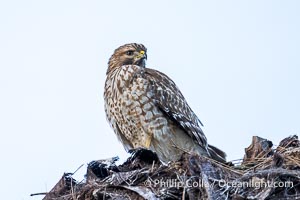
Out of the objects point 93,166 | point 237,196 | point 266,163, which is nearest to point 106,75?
point 93,166

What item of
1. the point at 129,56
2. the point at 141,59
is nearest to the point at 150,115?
the point at 141,59

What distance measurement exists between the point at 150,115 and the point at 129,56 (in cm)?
103

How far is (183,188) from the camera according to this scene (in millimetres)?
7297

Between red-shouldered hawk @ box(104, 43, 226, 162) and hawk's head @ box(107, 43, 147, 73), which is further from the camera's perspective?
hawk's head @ box(107, 43, 147, 73)

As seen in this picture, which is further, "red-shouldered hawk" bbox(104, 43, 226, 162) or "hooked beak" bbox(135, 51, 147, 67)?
"hooked beak" bbox(135, 51, 147, 67)

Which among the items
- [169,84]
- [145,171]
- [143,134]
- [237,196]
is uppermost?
[169,84]

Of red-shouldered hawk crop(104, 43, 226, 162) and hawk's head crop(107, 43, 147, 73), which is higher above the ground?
hawk's head crop(107, 43, 147, 73)

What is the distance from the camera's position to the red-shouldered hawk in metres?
10.2

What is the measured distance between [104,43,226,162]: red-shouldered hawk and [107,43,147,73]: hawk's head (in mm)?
37

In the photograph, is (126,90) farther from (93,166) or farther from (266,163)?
(266,163)

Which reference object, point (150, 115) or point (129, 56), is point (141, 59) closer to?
point (129, 56)

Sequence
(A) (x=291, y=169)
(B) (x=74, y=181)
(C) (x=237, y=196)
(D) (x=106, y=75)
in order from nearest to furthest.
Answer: (C) (x=237, y=196) → (A) (x=291, y=169) → (B) (x=74, y=181) → (D) (x=106, y=75)

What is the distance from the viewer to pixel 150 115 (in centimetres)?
1026

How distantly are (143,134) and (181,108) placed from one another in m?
0.69
